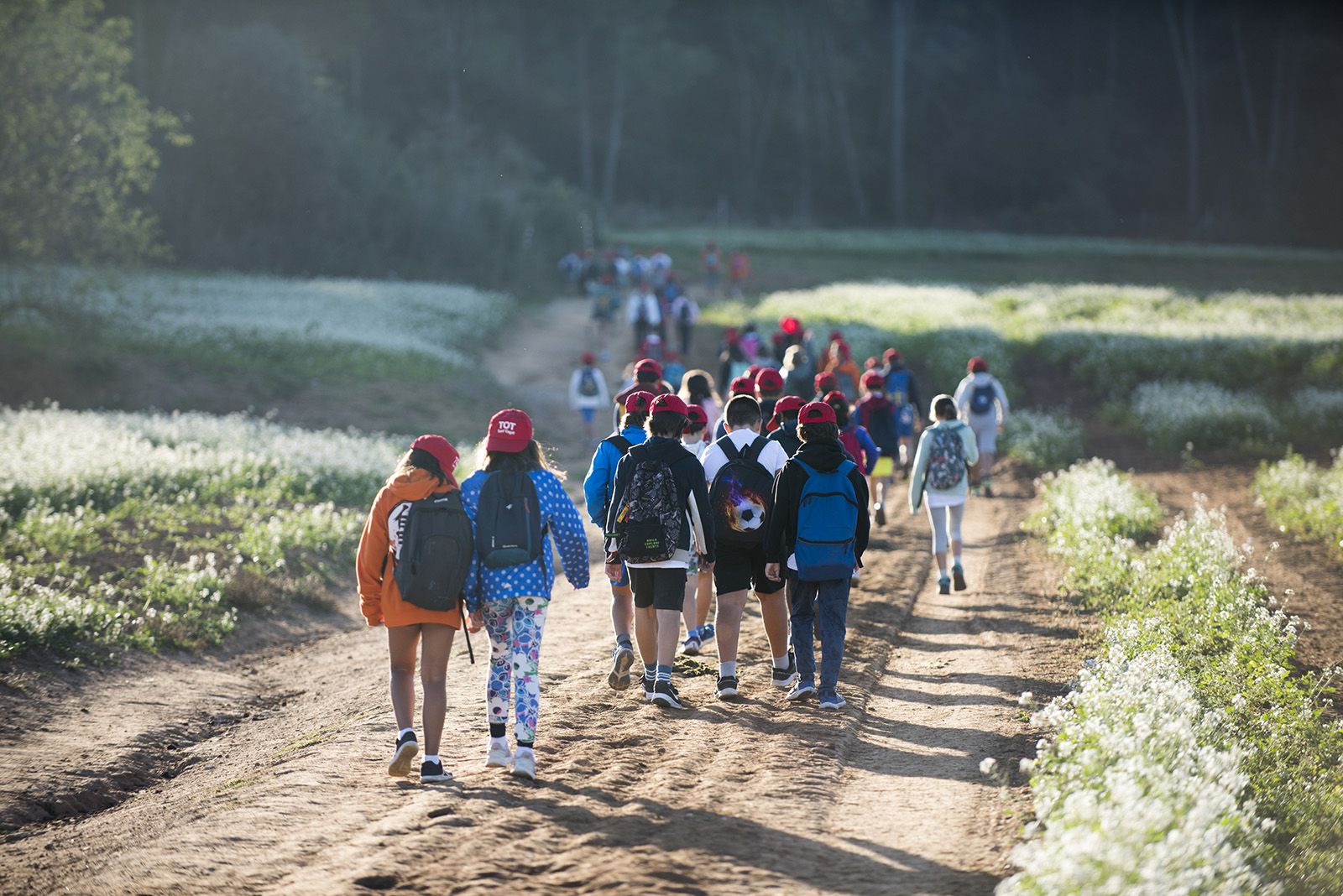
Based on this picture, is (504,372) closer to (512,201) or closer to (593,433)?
(593,433)

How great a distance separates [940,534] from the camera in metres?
13.2

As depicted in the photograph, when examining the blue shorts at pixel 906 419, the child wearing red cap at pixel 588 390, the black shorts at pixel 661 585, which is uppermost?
the child wearing red cap at pixel 588 390

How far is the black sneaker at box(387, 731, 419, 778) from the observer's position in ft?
24.5

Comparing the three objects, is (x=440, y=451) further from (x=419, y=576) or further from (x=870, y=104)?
(x=870, y=104)

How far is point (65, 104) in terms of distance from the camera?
29609 mm

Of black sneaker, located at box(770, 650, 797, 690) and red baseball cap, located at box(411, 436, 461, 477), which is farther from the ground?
red baseball cap, located at box(411, 436, 461, 477)

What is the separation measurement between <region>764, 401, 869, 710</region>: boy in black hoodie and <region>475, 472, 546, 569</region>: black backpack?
2041 millimetres

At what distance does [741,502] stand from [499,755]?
2.61 m

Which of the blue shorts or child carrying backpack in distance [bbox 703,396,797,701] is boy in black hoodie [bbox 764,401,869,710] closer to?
child carrying backpack in distance [bbox 703,396,797,701]

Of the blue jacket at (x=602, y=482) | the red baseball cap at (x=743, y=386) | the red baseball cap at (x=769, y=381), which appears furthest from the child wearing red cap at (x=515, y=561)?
the red baseball cap at (x=769, y=381)

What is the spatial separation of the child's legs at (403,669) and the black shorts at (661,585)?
1.97 metres

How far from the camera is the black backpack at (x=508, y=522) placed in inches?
297

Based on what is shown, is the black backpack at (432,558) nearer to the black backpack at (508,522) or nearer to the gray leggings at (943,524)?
the black backpack at (508,522)

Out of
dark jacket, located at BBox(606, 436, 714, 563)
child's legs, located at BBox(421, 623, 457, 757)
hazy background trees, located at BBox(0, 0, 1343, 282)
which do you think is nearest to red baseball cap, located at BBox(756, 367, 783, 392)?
dark jacket, located at BBox(606, 436, 714, 563)
